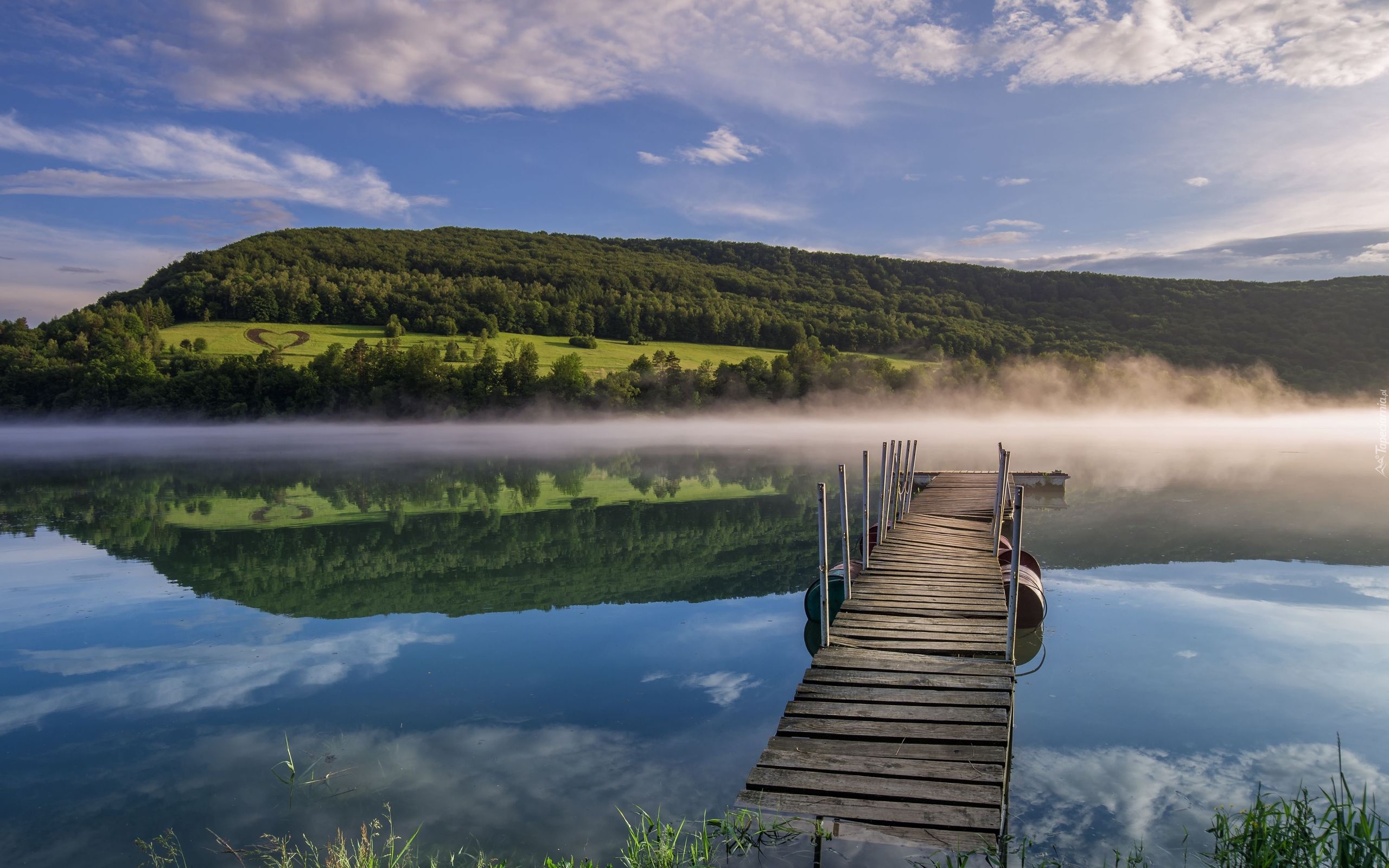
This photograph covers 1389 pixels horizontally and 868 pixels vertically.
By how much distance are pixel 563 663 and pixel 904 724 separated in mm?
4603

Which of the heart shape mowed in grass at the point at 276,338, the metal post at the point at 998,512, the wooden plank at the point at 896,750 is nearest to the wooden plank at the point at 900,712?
the wooden plank at the point at 896,750

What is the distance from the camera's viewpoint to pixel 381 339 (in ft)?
246

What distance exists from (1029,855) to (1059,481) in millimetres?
23197

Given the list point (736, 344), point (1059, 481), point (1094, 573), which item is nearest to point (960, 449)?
point (1059, 481)

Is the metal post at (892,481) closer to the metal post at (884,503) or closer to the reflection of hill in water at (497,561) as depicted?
the metal post at (884,503)

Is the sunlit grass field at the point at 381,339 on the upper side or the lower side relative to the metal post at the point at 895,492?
upper

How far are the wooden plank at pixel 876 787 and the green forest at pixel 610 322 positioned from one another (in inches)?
2495

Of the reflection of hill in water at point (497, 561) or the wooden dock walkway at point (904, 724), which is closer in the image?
the wooden dock walkway at point (904, 724)

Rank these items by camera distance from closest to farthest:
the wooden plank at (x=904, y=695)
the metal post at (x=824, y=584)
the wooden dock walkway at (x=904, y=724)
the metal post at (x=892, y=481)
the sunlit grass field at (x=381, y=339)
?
1. the wooden dock walkway at (x=904, y=724)
2. the wooden plank at (x=904, y=695)
3. the metal post at (x=824, y=584)
4. the metal post at (x=892, y=481)
5. the sunlit grass field at (x=381, y=339)

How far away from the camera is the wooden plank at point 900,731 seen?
19.4ft

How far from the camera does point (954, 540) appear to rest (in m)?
13.6

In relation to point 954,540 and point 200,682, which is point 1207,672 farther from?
point 200,682

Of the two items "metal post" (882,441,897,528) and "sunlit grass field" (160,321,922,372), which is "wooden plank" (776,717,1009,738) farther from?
"sunlit grass field" (160,321,922,372)

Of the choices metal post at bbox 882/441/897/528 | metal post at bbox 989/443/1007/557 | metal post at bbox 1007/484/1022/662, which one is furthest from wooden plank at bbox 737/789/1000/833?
metal post at bbox 882/441/897/528
